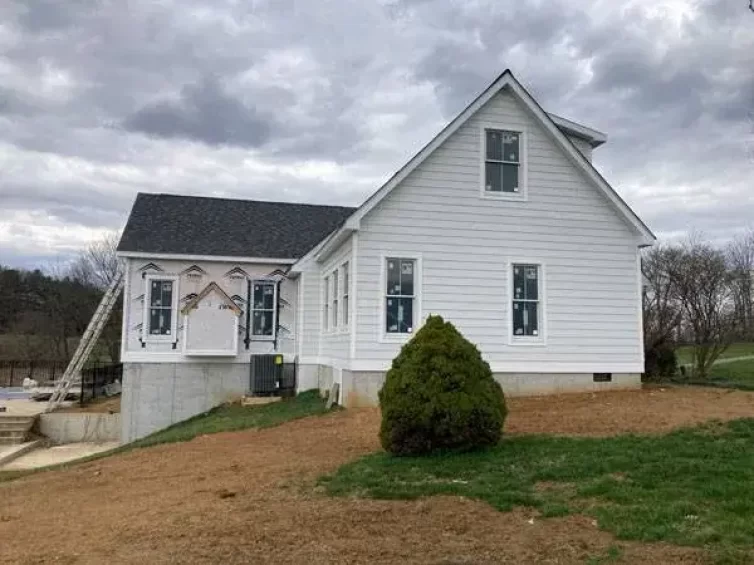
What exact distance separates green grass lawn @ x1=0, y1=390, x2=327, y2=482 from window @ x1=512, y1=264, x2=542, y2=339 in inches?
172

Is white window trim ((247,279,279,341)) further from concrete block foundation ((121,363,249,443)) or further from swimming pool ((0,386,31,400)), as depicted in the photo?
swimming pool ((0,386,31,400))

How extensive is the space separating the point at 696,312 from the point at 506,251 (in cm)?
892

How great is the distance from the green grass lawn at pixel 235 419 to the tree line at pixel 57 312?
72.4 feet

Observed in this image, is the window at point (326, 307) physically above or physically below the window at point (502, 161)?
below

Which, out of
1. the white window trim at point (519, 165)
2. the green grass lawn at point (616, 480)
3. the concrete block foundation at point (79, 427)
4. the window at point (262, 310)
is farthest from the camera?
the concrete block foundation at point (79, 427)

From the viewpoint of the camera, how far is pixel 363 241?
14.1 m

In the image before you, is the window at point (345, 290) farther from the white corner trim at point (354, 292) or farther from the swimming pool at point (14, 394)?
the swimming pool at point (14, 394)

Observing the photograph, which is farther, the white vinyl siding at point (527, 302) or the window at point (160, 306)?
the window at point (160, 306)

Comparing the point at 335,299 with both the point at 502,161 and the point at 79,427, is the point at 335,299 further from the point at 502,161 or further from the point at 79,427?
the point at 79,427

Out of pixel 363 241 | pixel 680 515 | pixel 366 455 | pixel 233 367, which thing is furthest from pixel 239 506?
pixel 233 367

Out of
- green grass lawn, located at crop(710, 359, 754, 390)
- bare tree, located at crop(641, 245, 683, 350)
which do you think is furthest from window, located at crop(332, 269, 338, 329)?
green grass lawn, located at crop(710, 359, 754, 390)

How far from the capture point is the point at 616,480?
22.6 ft

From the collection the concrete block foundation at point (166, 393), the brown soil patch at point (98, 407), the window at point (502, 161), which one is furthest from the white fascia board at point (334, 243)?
the brown soil patch at point (98, 407)

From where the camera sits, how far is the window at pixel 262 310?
20562mm
